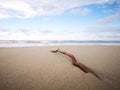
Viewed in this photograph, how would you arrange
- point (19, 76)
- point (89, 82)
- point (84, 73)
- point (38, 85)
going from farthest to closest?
point (84, 73), point (19, 76), point (89, 82), point (38, 85)

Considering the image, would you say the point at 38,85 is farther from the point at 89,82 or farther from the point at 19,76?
the point at 89,82

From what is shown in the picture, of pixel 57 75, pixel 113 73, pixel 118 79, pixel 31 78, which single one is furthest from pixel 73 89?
pixel 113 73

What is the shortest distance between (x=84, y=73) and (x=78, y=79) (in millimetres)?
346

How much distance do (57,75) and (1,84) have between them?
120 cm

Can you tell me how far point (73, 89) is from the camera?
86.0 inches

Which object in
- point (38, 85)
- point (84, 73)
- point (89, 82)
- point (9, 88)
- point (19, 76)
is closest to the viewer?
point (9, 88)

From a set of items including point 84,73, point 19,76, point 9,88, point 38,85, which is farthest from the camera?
point 84,73

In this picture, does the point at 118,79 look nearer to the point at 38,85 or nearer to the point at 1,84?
the point at 38,85

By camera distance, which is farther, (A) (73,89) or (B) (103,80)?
(B) (103,80)

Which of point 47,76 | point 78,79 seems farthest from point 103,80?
point 47,76

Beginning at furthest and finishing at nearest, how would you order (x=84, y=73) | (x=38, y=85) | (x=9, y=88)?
(x=84, y=73), (x=38, y=85), (x=9, y=88)

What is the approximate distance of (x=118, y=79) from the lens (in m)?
2.60

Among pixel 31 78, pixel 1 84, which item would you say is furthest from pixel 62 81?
pixel 1 84

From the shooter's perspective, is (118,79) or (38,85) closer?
(38,85)
